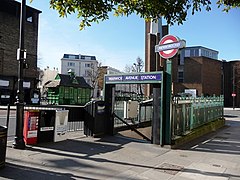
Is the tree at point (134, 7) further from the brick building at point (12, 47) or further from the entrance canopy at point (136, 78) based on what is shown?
the brick building at point (12, 47)

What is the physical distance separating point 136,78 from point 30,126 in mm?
4250

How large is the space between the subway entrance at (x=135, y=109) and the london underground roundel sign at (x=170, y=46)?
787 mm

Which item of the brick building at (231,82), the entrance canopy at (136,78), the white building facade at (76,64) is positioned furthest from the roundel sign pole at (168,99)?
the white building facade at (76,64)

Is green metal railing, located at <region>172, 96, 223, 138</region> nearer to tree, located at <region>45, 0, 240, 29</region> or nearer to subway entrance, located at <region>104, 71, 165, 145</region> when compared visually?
subway entrance, located at <region>104, 71, 165, 145</region>

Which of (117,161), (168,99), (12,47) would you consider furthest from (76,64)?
(117,161)

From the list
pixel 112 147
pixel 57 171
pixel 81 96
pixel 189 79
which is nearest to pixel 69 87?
pixel 81 96

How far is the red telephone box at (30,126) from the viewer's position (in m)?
7.81

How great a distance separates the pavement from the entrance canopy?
2.35 metres

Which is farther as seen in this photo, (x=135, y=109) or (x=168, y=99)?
(x=135, y=109)

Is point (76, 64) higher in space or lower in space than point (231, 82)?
higher

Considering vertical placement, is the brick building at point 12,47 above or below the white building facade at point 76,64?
below

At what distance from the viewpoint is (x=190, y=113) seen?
1159 centimetres

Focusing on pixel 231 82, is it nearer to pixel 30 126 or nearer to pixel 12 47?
pixel 12 47

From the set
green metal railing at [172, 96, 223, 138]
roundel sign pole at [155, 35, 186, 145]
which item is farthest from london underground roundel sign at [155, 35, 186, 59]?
green metal railing at [172, 96, 223, 138]
